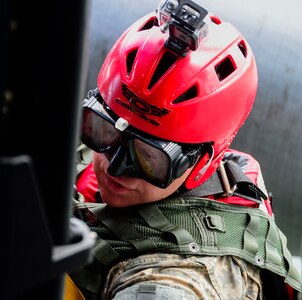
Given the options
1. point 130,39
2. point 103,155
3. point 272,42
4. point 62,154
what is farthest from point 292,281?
point 272,42

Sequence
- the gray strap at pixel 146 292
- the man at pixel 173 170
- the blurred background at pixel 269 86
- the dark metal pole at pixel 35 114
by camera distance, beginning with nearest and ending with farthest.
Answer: the dark metal pole at pixel 35 114 < the gray strap at pixel 146 292 < the man at pixel 173 170 < the blurred background at pixel 269 86

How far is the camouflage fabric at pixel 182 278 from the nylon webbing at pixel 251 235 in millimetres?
32

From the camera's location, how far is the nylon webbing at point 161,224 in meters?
1.35

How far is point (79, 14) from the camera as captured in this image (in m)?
0.47

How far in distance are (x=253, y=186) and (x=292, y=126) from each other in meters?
1.01

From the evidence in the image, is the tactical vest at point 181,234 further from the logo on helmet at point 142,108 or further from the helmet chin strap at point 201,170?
the logo on helmet at point 142,108

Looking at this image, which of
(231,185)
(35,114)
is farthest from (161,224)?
(35,114)

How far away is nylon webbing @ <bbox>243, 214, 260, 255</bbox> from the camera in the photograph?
142cm

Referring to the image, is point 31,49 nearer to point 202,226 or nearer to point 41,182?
point 41,182

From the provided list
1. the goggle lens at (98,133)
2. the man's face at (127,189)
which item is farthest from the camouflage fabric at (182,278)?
the goggle lens at (98,133)

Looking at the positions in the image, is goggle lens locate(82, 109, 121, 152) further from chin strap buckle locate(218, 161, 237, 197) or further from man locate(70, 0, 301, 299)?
chin strap buckle locate(218, 161, 237, 197)

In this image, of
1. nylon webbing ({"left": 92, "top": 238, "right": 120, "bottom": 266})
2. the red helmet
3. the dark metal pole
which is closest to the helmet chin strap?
A: the red helmet

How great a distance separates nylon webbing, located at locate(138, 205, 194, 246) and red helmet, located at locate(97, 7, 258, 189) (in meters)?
0.11

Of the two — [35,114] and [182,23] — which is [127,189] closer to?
[182,23]
